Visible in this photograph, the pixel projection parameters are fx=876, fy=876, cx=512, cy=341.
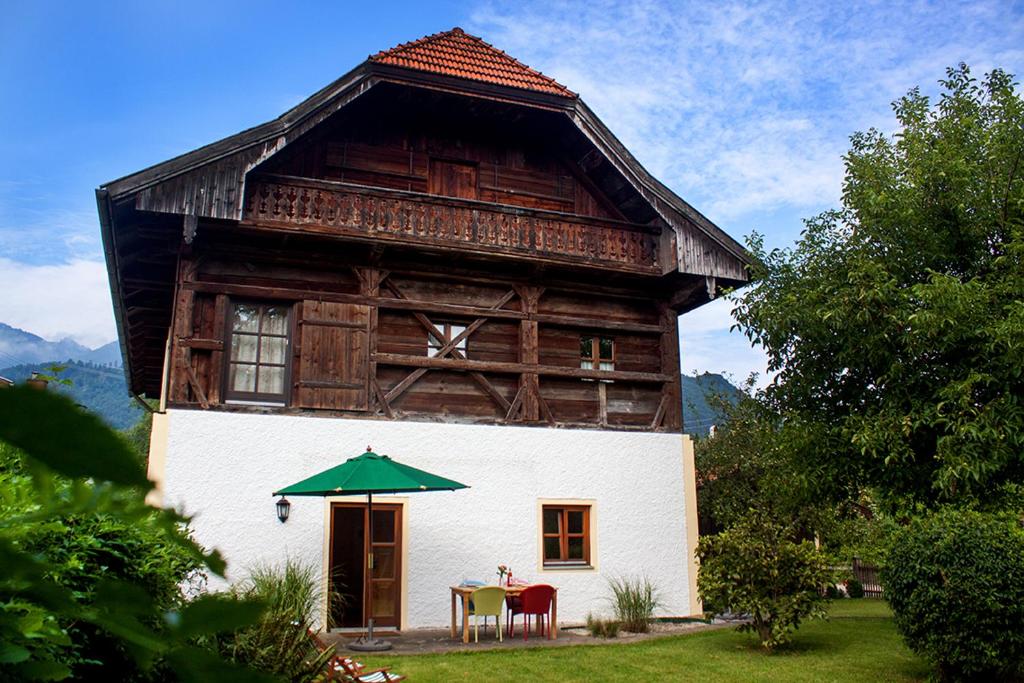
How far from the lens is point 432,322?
1411 cm

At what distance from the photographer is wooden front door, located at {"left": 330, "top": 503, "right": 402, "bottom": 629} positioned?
13.0m

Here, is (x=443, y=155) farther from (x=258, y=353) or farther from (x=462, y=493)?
(x=462, y=493)

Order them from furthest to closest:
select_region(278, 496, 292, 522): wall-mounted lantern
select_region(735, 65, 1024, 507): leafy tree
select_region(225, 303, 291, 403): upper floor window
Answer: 1. select_region(225, 303, 291, 403): upper floor window
2. select_region(278, 496, 292, 522): wall-mounted lantern
3. select_region(735, 65, 1024, 507): leafy tree

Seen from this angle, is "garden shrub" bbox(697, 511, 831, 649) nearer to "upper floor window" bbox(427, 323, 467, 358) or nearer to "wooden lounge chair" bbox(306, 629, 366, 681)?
"wooden lounge chair" bbox(306, 629, 366, 681)

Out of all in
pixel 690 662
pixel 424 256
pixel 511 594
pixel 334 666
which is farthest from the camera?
pixel 424 256

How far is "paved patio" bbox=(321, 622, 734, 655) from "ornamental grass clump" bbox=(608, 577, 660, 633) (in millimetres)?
246

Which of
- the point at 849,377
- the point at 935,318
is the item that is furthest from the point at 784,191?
the point at 935,318

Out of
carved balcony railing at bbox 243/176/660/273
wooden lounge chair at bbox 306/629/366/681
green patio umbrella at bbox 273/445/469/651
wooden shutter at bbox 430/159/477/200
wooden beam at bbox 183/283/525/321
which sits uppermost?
wooden shutter at bbox 430/159/477/200

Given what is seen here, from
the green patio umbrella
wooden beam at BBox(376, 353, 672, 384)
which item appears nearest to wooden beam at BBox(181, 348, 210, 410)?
the green patio umbrella

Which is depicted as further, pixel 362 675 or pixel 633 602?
pixel 633 602

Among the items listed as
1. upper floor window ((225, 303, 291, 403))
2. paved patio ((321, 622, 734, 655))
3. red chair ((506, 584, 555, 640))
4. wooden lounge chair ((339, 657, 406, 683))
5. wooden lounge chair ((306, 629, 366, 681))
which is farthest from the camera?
upper floor window ((225, 303, 291, 403))

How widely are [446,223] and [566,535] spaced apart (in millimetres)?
5369

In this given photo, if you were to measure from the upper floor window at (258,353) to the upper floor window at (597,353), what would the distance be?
5.00 meters

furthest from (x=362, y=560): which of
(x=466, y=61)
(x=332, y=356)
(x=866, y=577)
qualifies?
(x=866, y=577)
